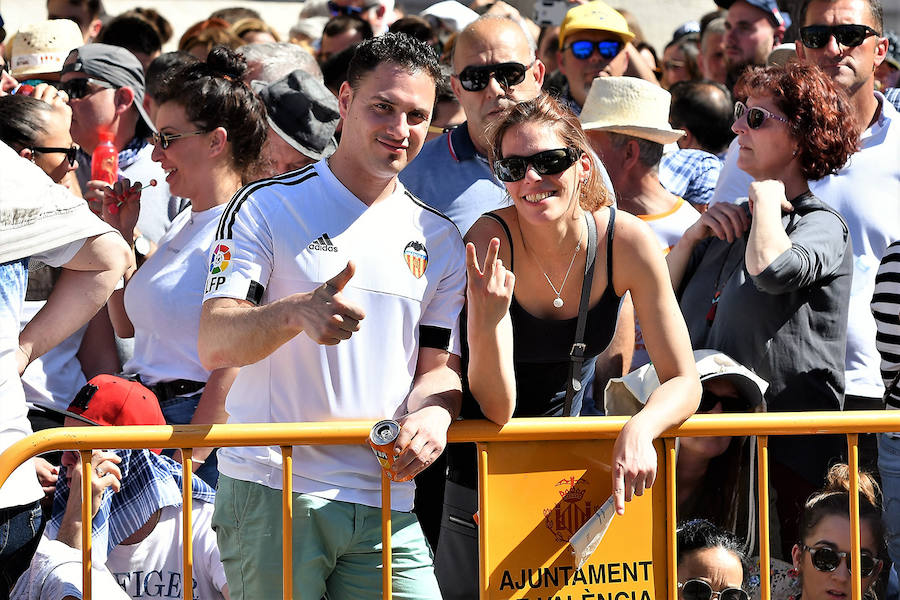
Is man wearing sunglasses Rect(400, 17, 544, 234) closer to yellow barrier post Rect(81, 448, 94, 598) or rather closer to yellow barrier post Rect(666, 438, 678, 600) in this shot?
yellow barrier post Rect(666, 438, 678, 600)

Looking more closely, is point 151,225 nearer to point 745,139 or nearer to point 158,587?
point 158,587

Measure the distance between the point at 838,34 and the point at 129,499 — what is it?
11.6 ft

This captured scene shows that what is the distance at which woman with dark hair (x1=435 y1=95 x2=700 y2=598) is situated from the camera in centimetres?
337

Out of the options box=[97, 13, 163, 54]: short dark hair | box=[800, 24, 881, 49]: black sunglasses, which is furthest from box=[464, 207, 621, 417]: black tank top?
box=[97, 13, 163, 54]: short dark hair

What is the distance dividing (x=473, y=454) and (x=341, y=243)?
85cm

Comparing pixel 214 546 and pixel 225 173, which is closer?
pixel 214 546

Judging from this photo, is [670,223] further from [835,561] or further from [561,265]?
[835,561]

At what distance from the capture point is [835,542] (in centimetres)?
366

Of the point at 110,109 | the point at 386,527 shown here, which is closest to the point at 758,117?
the point at 386,527

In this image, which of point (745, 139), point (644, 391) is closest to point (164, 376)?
point (644, 391)

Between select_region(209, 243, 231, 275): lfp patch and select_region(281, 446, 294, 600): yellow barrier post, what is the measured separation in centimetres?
50

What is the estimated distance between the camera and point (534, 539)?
328 centimetres

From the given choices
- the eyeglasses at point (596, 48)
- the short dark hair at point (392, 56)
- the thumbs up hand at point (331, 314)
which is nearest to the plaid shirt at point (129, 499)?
the thumbs up hand at point (331, 314)

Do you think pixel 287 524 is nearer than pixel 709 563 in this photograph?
Yes
